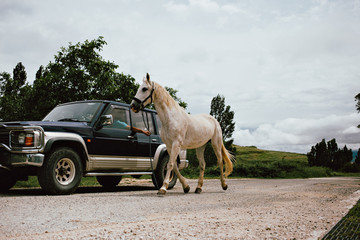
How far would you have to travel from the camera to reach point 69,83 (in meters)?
19.4

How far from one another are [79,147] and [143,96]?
1.76 metres

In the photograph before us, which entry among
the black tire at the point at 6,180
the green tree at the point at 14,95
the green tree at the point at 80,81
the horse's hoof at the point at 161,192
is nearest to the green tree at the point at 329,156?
the green tree at the point at 80,81

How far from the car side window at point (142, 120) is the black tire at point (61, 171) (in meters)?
2.09

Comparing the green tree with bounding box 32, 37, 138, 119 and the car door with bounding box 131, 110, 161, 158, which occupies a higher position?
the green tree with bounding box 32, 37, 138, 119

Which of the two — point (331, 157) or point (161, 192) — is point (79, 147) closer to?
point (161, 192)

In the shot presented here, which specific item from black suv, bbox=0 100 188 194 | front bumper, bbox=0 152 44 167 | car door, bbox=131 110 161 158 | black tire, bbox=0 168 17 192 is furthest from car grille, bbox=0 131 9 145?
car door, bbox=131 110 161 158

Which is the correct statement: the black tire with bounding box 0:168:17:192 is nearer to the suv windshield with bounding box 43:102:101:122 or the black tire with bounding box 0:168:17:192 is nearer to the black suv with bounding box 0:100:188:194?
the black suv with bounding box 0:100:188:194

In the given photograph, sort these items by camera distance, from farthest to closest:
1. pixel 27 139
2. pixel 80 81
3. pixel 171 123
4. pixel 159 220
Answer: pixel 80 81 → pixel 171 123 → pixel 27 139 → pixel 159 220

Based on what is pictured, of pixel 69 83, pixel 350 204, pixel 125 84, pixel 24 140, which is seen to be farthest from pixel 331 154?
pixel 24 140

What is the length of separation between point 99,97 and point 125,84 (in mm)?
2445

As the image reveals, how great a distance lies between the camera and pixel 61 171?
7.02m

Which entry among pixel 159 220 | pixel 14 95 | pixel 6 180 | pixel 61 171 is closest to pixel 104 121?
pixel 61 171

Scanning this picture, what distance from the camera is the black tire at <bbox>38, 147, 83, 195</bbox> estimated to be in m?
6.63

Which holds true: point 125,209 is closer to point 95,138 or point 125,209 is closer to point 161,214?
point 161,214
